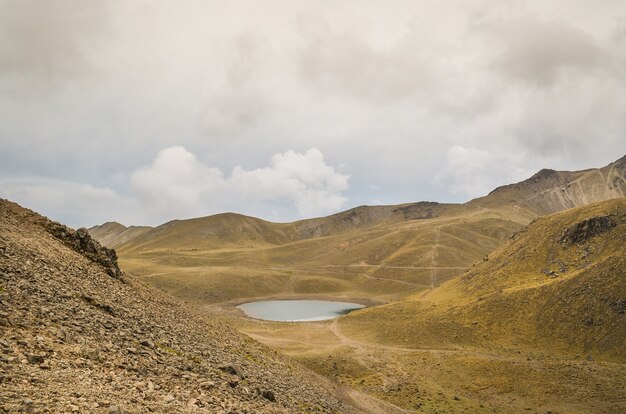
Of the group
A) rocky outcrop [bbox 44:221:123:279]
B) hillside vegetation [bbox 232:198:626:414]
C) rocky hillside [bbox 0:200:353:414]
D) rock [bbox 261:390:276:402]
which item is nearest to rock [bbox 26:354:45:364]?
rocky hillside [bbox 0:200:353:414]

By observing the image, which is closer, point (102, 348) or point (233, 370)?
point (102, 348)

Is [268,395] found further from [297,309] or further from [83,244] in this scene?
[297,309]

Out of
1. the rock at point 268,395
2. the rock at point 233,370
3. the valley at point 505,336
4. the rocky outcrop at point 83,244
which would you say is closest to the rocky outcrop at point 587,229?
the valley at point 505,336

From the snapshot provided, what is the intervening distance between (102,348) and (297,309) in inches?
5091

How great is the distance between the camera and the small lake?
127m

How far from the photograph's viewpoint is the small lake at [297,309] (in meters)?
127

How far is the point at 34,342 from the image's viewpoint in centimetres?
1614

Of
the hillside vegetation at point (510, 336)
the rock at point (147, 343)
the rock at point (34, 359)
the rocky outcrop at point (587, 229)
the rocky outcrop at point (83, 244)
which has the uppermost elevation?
the rocky outcrop at point (587, 229)

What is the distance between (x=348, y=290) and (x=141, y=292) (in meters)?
153

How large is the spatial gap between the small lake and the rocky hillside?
295 feet

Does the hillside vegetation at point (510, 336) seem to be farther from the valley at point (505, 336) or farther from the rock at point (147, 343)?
the rock at point (147, 343)

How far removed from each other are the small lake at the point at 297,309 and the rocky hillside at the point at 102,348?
89805 mm

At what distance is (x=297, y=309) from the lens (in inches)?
5674

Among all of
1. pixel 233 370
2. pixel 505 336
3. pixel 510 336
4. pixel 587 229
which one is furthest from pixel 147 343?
pixel 587 229
